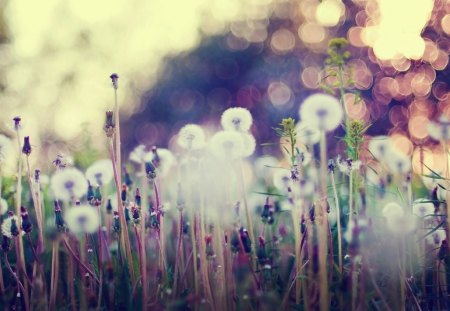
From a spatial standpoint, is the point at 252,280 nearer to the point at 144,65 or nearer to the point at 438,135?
the point at 438,135

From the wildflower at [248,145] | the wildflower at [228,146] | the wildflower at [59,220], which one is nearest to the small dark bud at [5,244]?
the wildflower at [59,220]

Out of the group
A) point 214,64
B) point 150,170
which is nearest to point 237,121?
point 150,170

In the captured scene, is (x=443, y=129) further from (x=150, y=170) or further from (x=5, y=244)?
(x=5, y=244)

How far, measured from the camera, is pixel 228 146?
2076mm

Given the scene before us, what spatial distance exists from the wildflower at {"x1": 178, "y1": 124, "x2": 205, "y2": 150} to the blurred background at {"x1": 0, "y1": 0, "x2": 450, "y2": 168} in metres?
11.3

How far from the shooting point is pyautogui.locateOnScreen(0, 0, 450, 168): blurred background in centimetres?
1458

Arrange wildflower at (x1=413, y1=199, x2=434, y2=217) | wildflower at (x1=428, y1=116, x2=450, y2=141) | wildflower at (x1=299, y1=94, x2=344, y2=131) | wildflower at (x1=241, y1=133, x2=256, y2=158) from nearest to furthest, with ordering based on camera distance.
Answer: wildflower at (x1=299, y1=94, x2=344, y2=131), wildflower at (x1=428, y1=116, x2=450, y2=141), wildflower at (x1=241, y1=133, x2=256, y2=158), wildflower at (x1=413, y1=199, x2=434, y2=217)

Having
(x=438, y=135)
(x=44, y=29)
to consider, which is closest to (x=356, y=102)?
(x=438, y=135)

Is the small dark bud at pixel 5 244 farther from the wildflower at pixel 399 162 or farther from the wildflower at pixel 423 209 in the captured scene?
the wildflower at pixel 423 209

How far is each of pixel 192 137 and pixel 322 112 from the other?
748 millimetres

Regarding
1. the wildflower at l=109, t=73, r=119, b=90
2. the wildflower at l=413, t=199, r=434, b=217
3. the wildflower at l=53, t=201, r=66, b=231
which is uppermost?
the wildflower at l=109, t=73, r=119, b=90

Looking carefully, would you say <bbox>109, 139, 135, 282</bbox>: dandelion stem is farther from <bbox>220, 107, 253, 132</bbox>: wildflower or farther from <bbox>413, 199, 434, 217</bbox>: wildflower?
<bbox>413, 199, 434, 217</bbox>: wildflower

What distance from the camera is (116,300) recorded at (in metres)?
1.93

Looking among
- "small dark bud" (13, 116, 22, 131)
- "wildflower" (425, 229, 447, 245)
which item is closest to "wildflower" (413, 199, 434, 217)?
"wildflower" (425, 229, 447, 245)
